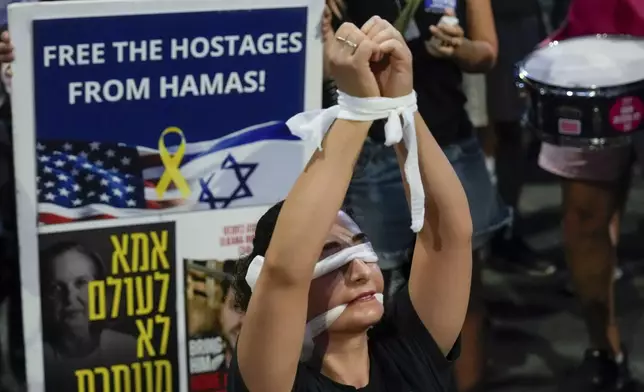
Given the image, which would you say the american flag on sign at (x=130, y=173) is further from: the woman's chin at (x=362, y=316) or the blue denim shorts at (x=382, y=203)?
the woman's chin at (x=362, y=316)

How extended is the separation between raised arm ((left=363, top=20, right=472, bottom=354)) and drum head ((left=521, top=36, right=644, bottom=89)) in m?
1.21

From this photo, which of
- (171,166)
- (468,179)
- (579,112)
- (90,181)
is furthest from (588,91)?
(90,181)

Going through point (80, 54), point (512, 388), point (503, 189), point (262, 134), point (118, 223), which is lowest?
point (512, 388)

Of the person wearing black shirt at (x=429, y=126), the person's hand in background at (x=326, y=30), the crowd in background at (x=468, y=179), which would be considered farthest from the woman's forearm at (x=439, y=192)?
the person wearing black shirt at (x=429, y=126)

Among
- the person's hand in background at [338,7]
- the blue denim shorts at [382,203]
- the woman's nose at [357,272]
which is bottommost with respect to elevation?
the blue denim shorts at [382,203]

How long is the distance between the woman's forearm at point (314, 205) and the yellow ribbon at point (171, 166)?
2.75ft

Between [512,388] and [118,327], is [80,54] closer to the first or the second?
[118,327]

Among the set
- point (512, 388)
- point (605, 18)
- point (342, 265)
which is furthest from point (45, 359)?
point (605, 18)

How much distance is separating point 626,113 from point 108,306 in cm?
122

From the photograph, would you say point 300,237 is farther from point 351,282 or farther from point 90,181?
point 90,181

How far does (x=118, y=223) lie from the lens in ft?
7.22

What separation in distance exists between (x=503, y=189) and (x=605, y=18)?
1.21m

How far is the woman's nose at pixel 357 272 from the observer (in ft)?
5.07

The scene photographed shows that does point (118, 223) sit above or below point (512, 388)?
above
